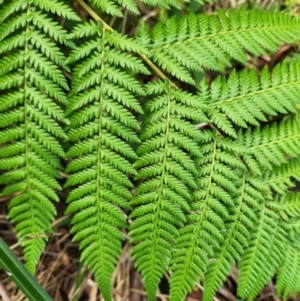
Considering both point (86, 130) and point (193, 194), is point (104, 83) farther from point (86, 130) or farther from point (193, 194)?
point (193, 194)

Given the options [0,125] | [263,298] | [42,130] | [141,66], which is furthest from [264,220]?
[0,125]

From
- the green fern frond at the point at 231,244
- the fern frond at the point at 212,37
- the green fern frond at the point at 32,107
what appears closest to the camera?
the green fern frond at the point at 32,107

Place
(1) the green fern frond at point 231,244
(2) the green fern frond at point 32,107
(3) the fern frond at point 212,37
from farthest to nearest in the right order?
(1) the green fern frond at point 231,244, (3) the fern frond at point 212,37, (2) the green fern frond at point 32,107

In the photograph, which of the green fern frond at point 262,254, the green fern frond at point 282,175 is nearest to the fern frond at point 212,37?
the green fern frond at point 282,175

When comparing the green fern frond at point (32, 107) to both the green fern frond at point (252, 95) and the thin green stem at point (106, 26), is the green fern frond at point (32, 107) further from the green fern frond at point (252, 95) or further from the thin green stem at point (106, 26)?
the green fern frond at point (252, 95)

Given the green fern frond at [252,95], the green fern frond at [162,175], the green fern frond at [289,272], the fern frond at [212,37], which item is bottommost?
the green fern frond at [289,272]

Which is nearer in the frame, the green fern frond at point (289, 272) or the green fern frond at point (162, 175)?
the green fern frond at point (162, 175)

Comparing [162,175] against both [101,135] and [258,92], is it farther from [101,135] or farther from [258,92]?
[258,92]

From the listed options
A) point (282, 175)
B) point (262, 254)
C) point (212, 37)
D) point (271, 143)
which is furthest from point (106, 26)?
point (262, 254)
